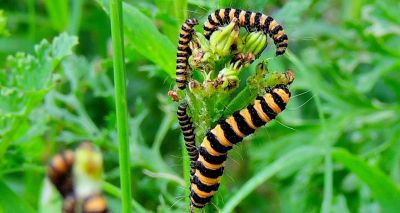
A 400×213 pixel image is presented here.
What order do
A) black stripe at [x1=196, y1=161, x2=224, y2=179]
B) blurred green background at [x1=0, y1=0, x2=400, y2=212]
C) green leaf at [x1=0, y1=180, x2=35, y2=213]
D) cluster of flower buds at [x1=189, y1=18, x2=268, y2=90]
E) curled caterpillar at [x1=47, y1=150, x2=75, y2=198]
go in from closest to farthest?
curled caterpillar at [x1=47, y1=150, x2=75, y2=198] < cluster of flower buds at [x1=189, y1=18, x2=268, y2=90] < black stripe at [x1=196, y1=161, x2=224, y2=179] < blurred green background at [x1=0, y1=0, x2=400, y2=212] < green leaf at [x1=0, y1=180, x2=35, y2=213]

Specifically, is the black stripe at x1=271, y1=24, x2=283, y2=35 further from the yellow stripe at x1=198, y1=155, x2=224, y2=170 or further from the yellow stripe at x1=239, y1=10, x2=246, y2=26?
the yellow stripe at x1=198, y1=155, x2=224, y2=170

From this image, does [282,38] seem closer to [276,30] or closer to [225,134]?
[276,30]

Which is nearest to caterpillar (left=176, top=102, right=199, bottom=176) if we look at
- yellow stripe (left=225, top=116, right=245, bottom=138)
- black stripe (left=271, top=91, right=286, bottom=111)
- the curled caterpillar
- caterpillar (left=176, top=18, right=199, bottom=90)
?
caterpillar (left=176, top=18, right=199, bottom=90)

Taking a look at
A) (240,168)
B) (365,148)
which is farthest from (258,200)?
(365,148)

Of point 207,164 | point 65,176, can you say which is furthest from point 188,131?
point 65,176

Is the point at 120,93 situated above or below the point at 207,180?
above

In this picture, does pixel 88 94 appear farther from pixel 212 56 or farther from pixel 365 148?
pixel 212 56
